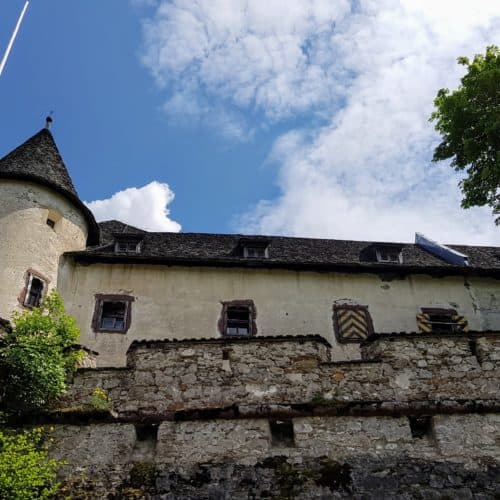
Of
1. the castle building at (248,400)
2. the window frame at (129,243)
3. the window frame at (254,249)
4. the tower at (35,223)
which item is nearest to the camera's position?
the castle building at (248,400)

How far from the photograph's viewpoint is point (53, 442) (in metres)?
10.7

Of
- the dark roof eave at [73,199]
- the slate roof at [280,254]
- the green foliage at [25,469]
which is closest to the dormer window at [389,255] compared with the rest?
the slate roof at [280,254]

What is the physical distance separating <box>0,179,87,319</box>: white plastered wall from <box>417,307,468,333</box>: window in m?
10.0

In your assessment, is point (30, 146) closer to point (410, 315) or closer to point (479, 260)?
point (410, 315)

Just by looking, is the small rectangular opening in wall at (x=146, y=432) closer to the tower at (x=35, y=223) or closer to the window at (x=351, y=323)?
the tower at (x=35, y=223)

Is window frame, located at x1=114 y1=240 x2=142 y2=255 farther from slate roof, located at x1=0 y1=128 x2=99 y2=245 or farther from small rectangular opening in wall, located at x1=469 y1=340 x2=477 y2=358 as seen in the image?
small rectangular opening in wall, located at x1=469 y1=340 x2=477 y2=358

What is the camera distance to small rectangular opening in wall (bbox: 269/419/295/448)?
10836mm

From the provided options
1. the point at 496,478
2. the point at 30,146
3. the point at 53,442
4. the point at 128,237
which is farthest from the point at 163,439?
the point at 30,146

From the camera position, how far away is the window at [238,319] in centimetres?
A: 1625

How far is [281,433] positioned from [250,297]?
6350mm

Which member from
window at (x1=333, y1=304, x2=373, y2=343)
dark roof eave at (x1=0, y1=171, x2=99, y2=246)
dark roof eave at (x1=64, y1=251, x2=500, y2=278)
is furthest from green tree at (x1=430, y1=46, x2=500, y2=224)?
dark roof eave at (x1=0, y1=171, x2=99, y2=246)

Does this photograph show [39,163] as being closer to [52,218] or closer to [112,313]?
[52,218]

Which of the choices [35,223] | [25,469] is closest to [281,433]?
[25,469]

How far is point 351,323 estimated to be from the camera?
54.9ft
